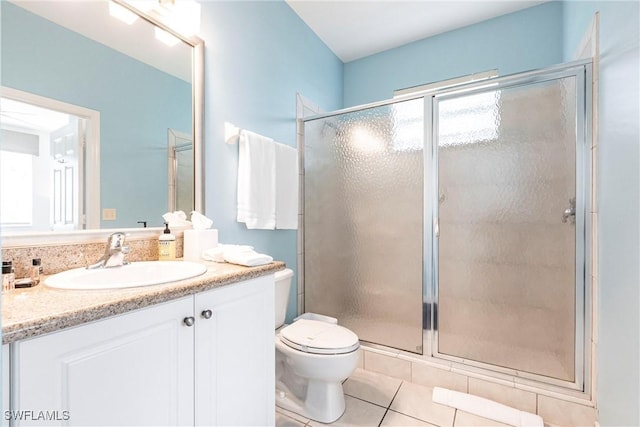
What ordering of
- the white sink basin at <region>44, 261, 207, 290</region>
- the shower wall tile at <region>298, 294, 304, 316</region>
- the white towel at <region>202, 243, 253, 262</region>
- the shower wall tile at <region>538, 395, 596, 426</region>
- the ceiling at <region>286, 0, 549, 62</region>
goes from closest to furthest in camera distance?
the white sink basin at <region>44, 261, 207, 290</region> < the white towel at <region>202, 243, 253, 262</region> < the shower wall tile at <region>538, 395, 596, 426</region> < the ceiling at <region>286, 0, 549, 62</region> < the shower wall tile at <region>298, 294, 304, 316</region>

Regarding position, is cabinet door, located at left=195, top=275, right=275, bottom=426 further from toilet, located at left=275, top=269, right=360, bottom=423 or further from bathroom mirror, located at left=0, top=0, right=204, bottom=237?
bathroom mirror, located at left=0, top=0, right=204, bottom=237

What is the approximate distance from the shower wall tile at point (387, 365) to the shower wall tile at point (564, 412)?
67 cm

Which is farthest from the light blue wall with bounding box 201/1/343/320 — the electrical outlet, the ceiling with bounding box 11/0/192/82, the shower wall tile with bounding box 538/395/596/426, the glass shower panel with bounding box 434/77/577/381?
the shower wall tile with bounding box 538/395/596/426

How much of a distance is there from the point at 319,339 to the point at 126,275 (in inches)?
36.2

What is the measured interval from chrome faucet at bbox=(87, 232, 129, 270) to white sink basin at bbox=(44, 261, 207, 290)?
0.02 metres

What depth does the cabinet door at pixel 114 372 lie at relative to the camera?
2.11 ft

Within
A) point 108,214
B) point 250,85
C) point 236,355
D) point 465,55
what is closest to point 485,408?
point 236,355

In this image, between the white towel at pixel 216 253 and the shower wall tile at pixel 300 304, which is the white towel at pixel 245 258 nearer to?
the white towel at pixel 216 253

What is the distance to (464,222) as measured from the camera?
1.81m

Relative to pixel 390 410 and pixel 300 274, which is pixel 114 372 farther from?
pixel 300 274

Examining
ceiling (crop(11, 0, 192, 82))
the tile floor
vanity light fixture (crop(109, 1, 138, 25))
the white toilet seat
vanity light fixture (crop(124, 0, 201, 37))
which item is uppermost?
vanity light fixture (crop(124, 0, 201, 37))

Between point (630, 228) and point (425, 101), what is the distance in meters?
1.20

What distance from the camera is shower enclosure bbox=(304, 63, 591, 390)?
156 cm

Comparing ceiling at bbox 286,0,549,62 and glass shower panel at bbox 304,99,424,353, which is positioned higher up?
ceiling at bbox 286,0,549,62
